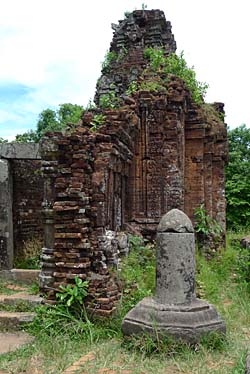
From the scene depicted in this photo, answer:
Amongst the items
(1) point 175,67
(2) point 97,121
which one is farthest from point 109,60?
(2) point 97,121

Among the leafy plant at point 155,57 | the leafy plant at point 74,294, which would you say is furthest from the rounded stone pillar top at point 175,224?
the leafy plant at point 155,57

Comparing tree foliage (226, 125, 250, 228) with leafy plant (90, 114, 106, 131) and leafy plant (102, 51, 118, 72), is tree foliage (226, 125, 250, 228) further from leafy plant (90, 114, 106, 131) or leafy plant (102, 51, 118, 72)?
leafy plant (90, 114, 106, 131)

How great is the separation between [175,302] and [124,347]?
77 centimetres

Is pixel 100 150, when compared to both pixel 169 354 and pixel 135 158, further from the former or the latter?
pixel 169 354

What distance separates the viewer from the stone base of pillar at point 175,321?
500cm

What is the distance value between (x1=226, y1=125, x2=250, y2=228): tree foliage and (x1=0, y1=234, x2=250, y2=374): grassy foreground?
16245 millimetres

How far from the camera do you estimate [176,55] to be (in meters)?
11.1

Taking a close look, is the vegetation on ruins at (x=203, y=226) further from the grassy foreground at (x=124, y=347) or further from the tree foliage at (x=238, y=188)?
the tree foliage at (x=238, y=188)

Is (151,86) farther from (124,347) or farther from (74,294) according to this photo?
(124,347)

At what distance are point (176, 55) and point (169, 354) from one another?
799 cm

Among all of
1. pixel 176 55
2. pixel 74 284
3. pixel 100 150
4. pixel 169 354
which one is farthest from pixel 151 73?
pixel 169 354

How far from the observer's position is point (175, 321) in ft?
16.8

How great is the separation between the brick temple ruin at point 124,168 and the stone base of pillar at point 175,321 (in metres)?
0.92

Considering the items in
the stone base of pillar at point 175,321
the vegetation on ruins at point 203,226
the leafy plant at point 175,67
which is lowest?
the stone base of pillar at point 175,321
